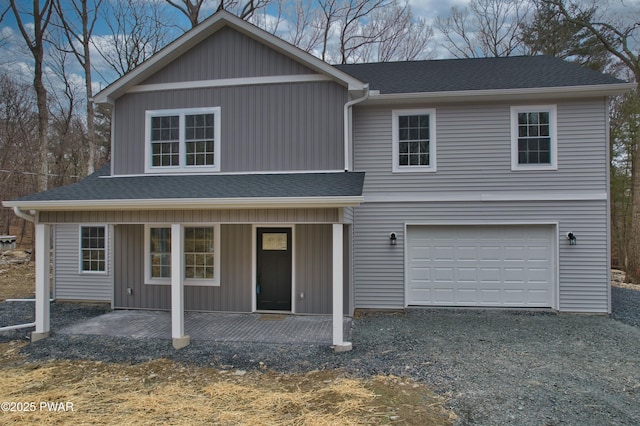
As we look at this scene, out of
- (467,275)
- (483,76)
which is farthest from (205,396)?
(483,76)

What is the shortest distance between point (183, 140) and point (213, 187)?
2127mm

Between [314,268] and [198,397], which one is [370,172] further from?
[198,397]

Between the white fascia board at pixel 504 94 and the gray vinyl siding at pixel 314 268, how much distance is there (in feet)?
10.3

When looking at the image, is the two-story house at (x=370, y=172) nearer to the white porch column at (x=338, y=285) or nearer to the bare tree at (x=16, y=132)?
the white porch column at (x=338, y=285)

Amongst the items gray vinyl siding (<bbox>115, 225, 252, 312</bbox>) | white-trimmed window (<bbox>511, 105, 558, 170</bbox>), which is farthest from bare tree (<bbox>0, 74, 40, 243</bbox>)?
white-trimmed window (<bbox>511, 105, 558, 170</bbox>)

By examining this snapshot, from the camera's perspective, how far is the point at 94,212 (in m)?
6.61

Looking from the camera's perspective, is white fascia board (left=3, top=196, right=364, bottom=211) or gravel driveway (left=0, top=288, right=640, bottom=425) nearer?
gravel driveway (left=0, top=288, right=640, bottom=425)

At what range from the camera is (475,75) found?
9.02 meters

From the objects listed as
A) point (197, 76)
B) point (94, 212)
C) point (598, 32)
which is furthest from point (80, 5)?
point (598, 32)

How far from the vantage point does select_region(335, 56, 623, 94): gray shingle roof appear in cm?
810

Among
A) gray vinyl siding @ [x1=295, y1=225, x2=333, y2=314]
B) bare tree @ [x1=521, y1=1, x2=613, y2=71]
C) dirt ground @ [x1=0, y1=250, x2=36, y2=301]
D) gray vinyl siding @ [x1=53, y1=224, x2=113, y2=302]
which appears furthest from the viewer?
bare tree @ [x1=521, y1=1, x2=613, y2=71]

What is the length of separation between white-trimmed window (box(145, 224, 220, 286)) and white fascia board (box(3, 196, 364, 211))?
2150 mm

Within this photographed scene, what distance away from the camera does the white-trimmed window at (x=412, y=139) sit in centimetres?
840

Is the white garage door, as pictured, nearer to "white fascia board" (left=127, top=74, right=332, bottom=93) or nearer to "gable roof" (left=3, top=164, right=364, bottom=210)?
"gable roof" (left=3, top=164, right=364, bottom=210)
